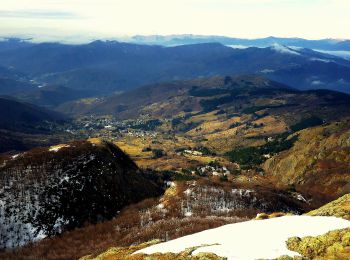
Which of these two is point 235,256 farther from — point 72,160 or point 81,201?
point 72,160

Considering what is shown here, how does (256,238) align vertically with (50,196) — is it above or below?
above

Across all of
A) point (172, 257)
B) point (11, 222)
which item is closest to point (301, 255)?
point (172, 257)

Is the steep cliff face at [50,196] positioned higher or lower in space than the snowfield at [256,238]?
lower

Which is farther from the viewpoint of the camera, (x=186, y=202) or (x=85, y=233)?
(x=186, y=202)

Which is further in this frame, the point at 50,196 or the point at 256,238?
the point at 50,196

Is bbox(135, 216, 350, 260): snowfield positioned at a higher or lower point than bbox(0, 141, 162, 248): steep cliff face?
higher
